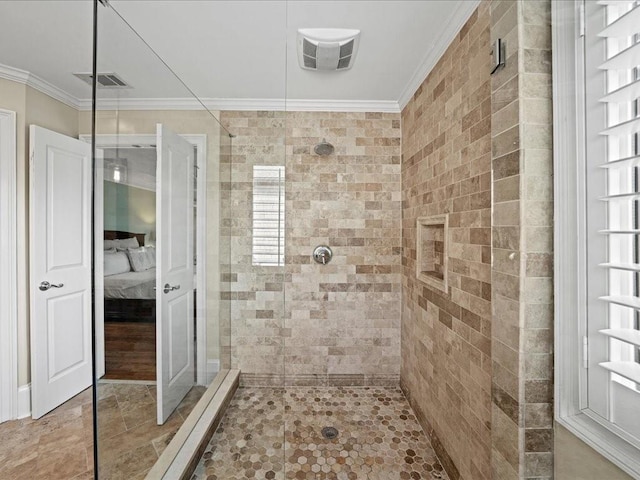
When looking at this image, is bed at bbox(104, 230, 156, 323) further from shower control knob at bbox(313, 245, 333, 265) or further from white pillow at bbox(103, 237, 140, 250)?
shower control knob at bbox(313, 245, 333, 265)

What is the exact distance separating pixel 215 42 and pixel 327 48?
61cm

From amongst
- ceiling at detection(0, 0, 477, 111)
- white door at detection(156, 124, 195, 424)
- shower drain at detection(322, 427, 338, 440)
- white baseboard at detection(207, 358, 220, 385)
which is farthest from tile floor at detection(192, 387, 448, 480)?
ceiling at detection(0, 0, 477, 111)

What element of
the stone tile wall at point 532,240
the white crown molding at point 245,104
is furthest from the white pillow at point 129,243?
the stone tile wall at point 532,240

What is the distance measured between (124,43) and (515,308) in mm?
1683

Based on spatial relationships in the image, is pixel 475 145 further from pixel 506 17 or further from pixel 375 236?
pixel 375 236

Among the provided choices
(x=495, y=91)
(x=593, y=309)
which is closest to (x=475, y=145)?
(x=495, y=91)

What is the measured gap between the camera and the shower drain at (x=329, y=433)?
1.67 meters

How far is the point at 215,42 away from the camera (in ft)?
4.98

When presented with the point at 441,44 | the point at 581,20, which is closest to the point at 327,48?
the point at 441,44

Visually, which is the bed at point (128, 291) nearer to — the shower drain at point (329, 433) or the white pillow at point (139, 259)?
the white pillow at point (139, 259)

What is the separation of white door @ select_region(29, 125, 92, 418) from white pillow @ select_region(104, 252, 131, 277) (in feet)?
4.74

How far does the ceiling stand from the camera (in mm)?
1148

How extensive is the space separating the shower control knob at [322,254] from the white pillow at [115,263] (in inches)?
54.1

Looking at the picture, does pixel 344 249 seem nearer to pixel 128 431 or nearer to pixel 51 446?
pixel 128 431
